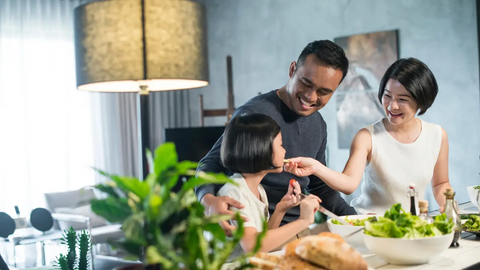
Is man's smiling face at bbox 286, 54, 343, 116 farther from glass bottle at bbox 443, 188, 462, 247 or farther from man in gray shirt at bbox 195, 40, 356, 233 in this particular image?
glass bottle at bbox 443, 188, 462, 247

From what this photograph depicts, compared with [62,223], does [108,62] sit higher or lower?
higher

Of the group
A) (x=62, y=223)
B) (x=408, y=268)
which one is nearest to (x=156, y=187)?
(x=408, y=268)

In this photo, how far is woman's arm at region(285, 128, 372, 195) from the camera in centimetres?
190

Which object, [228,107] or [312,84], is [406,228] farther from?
[228,107]

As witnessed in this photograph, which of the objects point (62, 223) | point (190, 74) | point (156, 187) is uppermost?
point (190, 74)

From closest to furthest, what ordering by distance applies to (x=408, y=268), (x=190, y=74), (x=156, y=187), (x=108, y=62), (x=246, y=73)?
(x=156, y=187)
(x=408, y=268)
(x=108, y=62)
(x=190, y=74)
(x=246, y=73)

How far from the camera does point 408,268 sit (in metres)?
1.33

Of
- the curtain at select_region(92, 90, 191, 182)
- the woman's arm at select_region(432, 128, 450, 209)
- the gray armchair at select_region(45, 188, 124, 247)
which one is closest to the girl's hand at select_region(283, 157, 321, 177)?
the woman's arm at select_region(432, 128, 450, 209)

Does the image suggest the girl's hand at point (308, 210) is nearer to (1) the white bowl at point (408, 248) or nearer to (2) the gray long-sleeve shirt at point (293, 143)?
(1) the white bowl at point (408, 248)

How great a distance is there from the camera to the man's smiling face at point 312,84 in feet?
6.38

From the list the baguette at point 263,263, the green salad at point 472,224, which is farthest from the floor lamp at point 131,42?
the green salad at point 472,224

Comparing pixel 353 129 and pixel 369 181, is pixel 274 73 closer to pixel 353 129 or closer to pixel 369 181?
pixel 353 129

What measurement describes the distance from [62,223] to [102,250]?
965 millimetres

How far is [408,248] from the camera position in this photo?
4.28ft
